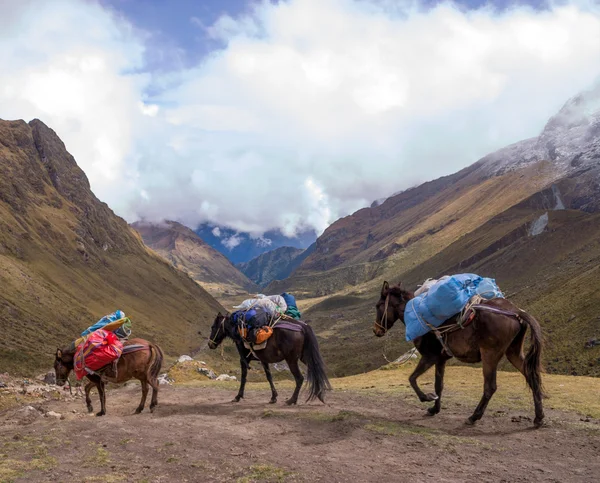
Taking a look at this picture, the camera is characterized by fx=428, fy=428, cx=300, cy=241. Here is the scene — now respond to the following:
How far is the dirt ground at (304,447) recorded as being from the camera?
302 inches

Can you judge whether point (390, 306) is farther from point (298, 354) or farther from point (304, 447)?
point (304, 447)

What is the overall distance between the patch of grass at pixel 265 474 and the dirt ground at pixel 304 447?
0.03m

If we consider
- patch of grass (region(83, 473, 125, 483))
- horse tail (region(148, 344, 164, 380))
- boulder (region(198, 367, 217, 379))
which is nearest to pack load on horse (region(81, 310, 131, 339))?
horse tail (region(148, 344, 164, 380))

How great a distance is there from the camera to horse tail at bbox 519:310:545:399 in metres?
10.7

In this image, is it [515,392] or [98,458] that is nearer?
[98,458]

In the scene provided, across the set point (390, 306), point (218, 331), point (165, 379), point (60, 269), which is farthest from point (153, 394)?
point (60, 269)

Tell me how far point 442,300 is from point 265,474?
20.3ft

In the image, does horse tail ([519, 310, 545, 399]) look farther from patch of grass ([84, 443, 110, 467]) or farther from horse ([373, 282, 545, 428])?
patch of grass ([84, 443, 110, 467])

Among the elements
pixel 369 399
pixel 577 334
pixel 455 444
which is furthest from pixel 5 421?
pixel 577 334

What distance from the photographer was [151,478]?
7.54 m

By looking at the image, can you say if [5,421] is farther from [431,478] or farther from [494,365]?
[494,365]

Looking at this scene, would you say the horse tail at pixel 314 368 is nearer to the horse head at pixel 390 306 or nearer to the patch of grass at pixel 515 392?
the horse head at pixel 390 306

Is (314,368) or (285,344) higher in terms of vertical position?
(285,344)

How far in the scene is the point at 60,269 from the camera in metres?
117
